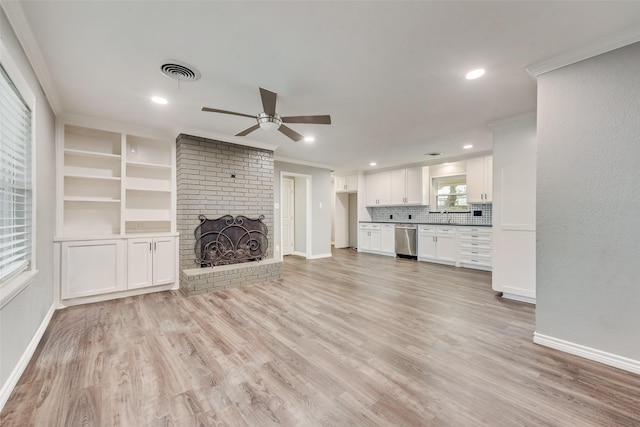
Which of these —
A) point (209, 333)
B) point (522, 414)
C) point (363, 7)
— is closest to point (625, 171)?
point (522, 414)

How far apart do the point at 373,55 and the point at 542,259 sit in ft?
7.29

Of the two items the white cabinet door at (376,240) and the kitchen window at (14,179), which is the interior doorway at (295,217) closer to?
the white cabinet door at (376,240)

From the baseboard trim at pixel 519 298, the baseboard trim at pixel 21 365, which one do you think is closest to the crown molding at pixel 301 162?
the baseboard trim at pixel 21 365

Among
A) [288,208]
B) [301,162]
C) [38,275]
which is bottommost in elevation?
[38,275]

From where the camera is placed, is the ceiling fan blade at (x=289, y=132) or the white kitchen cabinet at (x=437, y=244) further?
the white kitchen cabinet at (x=437, y=244)

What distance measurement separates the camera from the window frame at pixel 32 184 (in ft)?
5.13

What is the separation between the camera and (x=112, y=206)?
12.4 ft

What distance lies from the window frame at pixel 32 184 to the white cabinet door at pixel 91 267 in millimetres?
1097

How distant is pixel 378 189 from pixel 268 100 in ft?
18.1

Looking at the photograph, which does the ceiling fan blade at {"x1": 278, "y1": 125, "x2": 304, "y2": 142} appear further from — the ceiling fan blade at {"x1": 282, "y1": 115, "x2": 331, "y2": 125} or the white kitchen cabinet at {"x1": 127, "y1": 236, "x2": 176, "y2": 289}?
A: the white kitchen cabinet at {"x1": 127, "y1": 236, "x2": 176, "y2": 289}

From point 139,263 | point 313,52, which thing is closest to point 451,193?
point 313,52

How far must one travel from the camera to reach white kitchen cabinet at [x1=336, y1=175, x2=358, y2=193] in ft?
25.5

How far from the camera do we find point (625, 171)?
1843mm

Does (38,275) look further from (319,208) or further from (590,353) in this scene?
(319,208)
